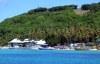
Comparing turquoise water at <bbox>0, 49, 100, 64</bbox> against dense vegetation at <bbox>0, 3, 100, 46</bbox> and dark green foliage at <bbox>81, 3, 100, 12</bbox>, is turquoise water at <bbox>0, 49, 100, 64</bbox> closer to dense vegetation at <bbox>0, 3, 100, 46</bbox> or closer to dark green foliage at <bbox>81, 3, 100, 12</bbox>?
dense vegetation at <bbox>0, 3, 100, 46</bbox>

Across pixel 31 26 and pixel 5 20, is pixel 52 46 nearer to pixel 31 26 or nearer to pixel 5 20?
pixel 31 26

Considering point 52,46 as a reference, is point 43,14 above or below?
above

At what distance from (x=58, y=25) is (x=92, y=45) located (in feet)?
94.9

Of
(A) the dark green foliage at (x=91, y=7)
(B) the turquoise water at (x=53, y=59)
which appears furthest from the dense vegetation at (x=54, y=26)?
(B) the turquoise water at (x=53, y=59)

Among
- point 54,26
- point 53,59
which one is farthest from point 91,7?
point 53,59

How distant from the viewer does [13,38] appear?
5094 inches

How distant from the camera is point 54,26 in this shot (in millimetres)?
131250

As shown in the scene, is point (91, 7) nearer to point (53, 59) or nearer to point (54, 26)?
point (54, 26)

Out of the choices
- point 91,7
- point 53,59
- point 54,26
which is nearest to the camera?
point 53,59


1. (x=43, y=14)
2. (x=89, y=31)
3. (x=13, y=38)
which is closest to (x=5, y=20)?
(x=43, y=14)

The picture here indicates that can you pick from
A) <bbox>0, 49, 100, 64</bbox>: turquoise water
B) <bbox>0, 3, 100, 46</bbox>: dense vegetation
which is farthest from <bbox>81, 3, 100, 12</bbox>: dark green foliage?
<bbox>0, 49, 100, 64</bbox>: turquoise water

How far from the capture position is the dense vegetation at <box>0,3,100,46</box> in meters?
112

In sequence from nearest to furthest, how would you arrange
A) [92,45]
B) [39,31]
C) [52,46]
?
[92,45], [52,46], [39,31]

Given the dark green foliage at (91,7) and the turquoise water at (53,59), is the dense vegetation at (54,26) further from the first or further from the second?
the turquoise water at (53,59)
